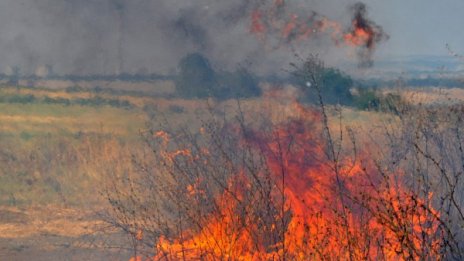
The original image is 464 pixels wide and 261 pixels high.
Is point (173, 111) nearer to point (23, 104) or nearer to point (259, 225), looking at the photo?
point (23, 104)

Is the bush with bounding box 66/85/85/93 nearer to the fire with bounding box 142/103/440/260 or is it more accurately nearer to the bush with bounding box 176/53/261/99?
the bush with bounding box 176/53/261/99

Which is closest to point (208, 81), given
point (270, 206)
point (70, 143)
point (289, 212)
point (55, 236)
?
point (70, 143)

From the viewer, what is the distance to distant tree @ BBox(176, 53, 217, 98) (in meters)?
29.8

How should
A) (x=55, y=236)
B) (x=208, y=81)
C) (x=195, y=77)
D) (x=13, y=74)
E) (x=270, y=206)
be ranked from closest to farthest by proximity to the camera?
(x=270, y=206)
(x=55, y=236)
(x=195, y=77)
(x=208, y=81)
(x=13, y=74)

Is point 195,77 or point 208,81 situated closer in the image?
point 195,77

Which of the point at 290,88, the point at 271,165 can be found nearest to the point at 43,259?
the point at 271,165

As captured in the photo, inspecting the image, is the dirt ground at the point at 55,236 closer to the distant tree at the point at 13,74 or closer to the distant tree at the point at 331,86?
the distant tree at the point at 331,86

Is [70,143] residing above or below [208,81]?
below

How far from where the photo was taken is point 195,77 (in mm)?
30453

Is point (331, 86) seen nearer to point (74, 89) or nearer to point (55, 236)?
point (74, 89)

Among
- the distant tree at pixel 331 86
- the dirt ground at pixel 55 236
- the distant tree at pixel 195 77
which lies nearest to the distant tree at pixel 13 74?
the distant tree at pixel 195 77

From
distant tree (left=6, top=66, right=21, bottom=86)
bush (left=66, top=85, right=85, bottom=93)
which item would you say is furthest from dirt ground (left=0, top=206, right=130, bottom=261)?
distant tree (left=6, top=66, right=21, bottom=86)

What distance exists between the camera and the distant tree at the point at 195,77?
97.9ft

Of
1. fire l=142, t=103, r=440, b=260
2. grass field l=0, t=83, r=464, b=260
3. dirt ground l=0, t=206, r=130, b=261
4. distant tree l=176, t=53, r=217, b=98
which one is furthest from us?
distant tree l=176, t=53, r=217, b=98
